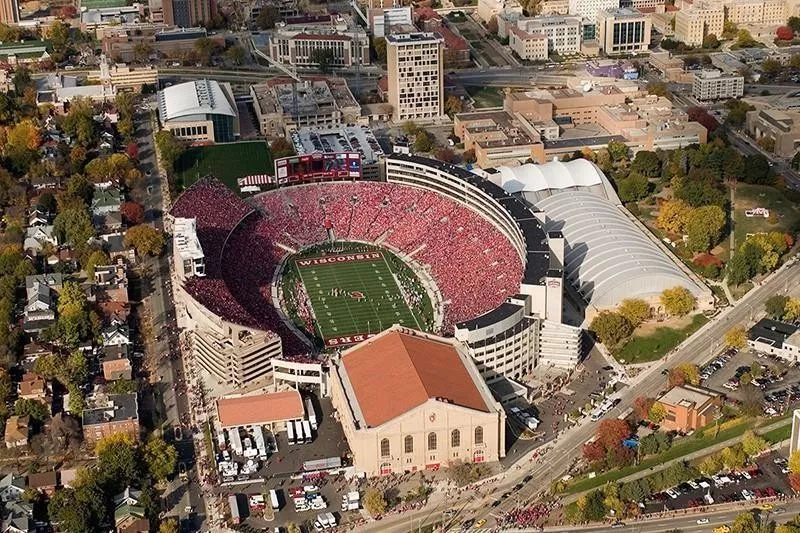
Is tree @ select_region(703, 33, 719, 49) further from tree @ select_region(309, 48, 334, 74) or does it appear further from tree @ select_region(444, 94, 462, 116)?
tree @ select_region(309, 48, 334, 74)

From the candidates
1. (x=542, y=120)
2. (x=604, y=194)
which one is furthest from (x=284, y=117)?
(x=604, y=194)

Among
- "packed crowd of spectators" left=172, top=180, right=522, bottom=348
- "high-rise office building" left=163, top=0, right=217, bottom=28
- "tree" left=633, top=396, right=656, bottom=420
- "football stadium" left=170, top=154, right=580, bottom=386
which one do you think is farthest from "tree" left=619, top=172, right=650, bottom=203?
"high-rise office building" left=163, top=0, right=217, bottom=28

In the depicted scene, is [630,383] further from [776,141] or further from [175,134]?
[175,134]

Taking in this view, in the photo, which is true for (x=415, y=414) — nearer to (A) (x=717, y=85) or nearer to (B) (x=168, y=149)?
(B) (x=168, y=149)

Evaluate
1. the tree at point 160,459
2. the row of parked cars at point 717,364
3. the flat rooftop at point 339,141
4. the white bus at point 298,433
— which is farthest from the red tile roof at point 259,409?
the flat rooftop at point 339,141

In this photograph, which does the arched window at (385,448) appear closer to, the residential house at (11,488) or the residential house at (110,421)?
the residential house at (110,421)

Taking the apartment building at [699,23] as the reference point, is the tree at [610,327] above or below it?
below

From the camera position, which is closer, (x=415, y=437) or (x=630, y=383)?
(x=415, y=437)
